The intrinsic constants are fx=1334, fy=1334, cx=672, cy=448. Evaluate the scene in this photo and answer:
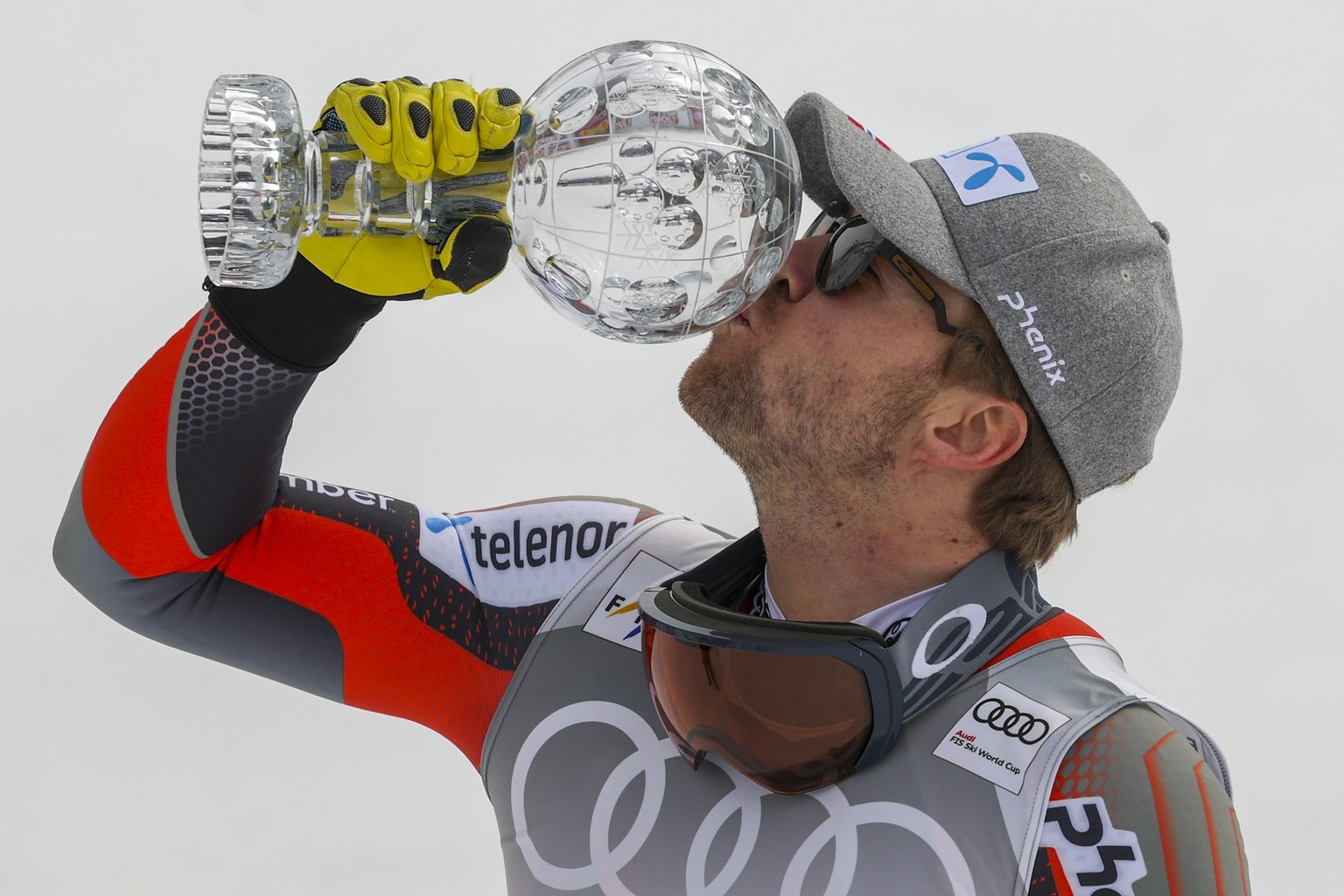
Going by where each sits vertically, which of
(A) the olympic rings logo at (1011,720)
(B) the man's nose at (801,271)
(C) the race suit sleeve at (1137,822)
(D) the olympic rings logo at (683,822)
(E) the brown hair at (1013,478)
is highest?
(B) the man's nose at (801,271)

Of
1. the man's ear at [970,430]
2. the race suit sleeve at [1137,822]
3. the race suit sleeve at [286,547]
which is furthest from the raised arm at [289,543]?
the race suit sleeve at [1137,822]

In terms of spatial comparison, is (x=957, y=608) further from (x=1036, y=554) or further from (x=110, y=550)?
(x=110, y=550)

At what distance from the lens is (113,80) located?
2367 mm

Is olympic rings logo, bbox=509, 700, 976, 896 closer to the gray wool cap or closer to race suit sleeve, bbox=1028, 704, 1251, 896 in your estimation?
race suit sleeve, bbox=1028, 704, 1251, 896

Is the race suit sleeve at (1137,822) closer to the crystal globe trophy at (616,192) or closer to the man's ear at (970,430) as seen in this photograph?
the man's ear at (970,430)

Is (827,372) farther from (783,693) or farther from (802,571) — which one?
(783,693)

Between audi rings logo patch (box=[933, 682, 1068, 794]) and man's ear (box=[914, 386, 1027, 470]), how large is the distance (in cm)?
23

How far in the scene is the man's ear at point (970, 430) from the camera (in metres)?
1.23

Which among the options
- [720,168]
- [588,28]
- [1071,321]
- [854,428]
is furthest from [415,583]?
[588,28]

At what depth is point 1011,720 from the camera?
1105 millimetres

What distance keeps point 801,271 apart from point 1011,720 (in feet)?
1.48

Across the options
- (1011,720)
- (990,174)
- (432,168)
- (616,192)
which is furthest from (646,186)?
(1011,720)

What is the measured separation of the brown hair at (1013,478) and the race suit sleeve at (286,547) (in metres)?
0.39

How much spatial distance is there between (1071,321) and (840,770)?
1.46 ft
